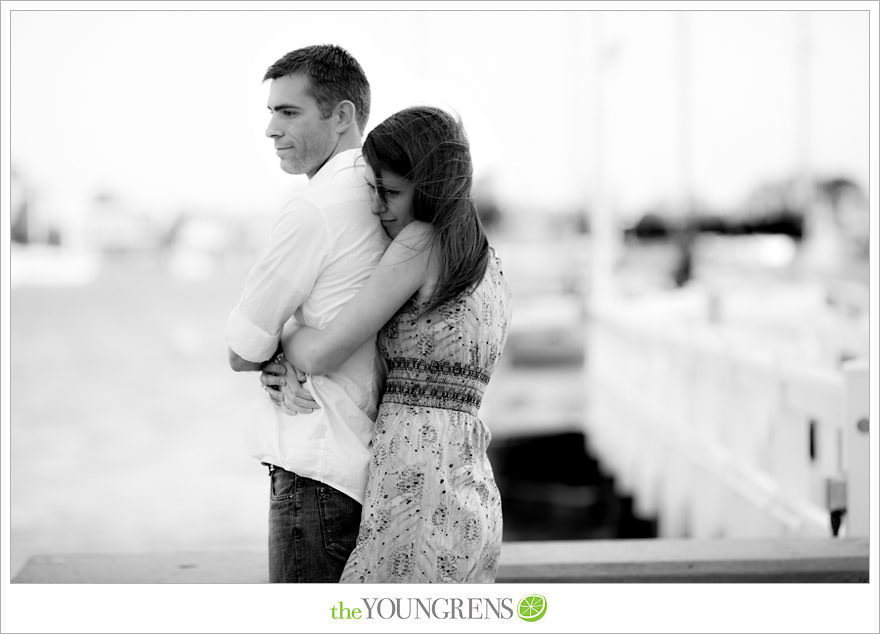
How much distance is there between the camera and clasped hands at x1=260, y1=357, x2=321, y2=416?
7.16 feet

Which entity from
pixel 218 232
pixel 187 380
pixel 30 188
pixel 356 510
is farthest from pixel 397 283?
pixel 218 232

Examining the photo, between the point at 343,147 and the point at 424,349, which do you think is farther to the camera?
the point at 343,147

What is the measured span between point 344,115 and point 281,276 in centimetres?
36

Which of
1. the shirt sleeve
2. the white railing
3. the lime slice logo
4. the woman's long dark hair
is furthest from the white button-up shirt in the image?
the white railing

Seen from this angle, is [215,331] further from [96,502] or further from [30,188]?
[96,502]

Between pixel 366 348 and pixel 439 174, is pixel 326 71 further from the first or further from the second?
pixel 366 348

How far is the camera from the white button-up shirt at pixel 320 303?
2125 mm

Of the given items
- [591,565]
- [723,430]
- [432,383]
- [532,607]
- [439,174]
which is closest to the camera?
[439,174]

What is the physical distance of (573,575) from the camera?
3100 millimetres

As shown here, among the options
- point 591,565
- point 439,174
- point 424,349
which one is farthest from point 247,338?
point 591,565

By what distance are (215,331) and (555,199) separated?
23.1 m

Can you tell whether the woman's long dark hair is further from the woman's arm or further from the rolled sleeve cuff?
the rolled sleeve cuff

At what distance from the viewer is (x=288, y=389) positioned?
2188 mm

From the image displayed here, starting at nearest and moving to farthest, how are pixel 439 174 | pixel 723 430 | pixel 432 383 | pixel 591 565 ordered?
1. pixel 439 174
2. pixel 432 383
3. pixel 591 565
4. pixel 723 430
